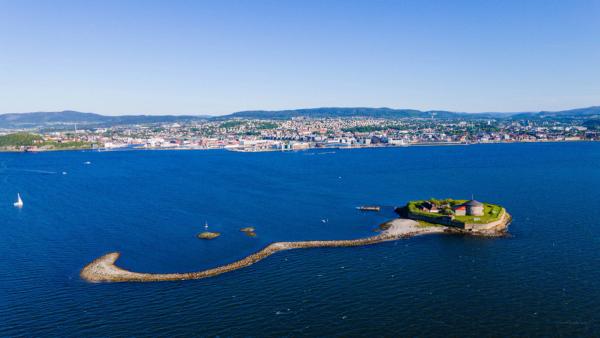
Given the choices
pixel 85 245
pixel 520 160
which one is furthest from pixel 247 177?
pixel 520 160

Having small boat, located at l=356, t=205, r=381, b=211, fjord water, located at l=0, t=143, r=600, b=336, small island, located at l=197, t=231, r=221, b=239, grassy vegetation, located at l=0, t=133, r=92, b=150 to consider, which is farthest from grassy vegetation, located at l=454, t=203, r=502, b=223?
grassy vegetation, located at l=0, t=133, r=92, b=150

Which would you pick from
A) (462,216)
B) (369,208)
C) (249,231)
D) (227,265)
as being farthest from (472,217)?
(227,265)

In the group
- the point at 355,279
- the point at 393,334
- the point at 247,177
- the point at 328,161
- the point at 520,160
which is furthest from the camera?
the point at 328,161

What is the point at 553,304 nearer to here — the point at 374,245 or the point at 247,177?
the point at 374,245

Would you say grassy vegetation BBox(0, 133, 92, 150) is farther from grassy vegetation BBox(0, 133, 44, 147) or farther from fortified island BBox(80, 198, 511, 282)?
fortified island BBox(80, 198, 511, 282)

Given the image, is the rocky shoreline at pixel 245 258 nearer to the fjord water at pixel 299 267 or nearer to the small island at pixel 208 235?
the fjord water at pixel 299 267

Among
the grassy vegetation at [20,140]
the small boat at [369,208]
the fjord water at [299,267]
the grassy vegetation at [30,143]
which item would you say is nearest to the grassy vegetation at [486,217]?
the fjord water at [299,267]
